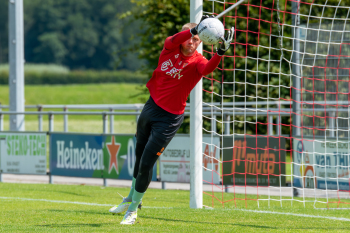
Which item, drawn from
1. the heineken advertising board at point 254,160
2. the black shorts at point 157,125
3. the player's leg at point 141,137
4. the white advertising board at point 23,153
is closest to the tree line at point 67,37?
the white advertising board at point 23,153

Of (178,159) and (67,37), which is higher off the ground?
(67,37)

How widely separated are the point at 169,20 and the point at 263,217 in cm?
880

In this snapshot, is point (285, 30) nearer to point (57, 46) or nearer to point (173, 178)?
point (173, 178)

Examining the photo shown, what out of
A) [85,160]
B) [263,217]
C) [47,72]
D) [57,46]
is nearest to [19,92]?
[85,160]

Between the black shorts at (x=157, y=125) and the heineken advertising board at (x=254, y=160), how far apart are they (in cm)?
391

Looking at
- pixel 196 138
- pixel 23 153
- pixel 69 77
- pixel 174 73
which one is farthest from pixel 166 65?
pixel 69 77

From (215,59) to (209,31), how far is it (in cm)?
29

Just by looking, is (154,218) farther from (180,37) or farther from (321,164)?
(321,164)

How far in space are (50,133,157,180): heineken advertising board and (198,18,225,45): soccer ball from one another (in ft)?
16.8

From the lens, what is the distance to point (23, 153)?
34.9ft

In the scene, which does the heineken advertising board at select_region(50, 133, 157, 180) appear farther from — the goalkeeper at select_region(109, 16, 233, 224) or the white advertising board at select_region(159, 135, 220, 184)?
the goalkeeper at select_region(109, 16, 233, 224)

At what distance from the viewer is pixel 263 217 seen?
573cm

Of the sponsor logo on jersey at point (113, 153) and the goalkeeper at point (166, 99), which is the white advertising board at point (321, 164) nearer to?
the sponsor logo on jersey at point (113, 153)

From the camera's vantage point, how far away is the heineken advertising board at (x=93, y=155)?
9742 millimetres
